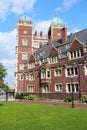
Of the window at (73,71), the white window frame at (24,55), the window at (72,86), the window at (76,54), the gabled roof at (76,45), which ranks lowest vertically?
the window at (72,86)

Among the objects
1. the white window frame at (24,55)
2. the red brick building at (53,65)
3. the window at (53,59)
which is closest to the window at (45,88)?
the red brick building at (53,65)

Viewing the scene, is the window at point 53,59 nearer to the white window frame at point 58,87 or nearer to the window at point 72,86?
the white window frame at point 58,87

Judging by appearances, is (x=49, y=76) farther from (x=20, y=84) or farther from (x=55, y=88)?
(x=20, y=84)

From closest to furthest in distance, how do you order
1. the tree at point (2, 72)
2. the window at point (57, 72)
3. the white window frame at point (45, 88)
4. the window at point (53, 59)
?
the tree at point (2, 72)
the window at point (57, 72)
the window at point (53, 59)
the white window frame at point (45, 88)

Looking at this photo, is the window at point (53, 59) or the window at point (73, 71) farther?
the window at point (53, 59)

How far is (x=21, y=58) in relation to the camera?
6456 centimetres

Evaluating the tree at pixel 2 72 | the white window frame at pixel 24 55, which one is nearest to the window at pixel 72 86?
the tree at pixel 2 72

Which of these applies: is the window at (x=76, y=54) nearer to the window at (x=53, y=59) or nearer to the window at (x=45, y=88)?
the window at (x=53, y=59)

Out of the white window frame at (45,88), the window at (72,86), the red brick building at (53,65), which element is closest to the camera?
the red brick building at (53,65)

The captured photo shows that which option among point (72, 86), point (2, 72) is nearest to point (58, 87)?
point (72, 86)

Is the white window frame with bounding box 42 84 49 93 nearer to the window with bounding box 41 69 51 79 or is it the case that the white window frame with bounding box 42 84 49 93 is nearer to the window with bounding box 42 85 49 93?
the window with bounding box 42 85 49 93

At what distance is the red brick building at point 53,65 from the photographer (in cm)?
3897

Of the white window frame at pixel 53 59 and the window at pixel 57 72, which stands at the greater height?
the white window frame at pixel 53 59

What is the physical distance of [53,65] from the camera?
151 ft
